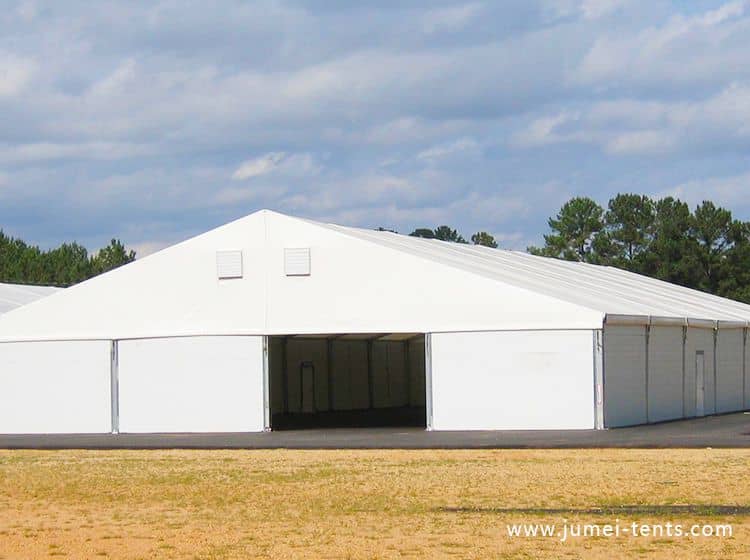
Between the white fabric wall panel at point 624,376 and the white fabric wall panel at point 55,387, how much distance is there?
A: 1306 cm

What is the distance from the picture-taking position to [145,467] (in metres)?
26.3

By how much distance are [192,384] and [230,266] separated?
11.7ft

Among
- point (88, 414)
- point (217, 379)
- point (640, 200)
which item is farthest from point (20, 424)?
point (640, 200)

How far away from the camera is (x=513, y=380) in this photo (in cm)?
3516

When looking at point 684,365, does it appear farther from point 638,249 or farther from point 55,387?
point 638,249

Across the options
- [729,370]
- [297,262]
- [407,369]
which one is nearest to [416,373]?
[407,369]

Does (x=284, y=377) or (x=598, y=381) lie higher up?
(x=598, y=381)

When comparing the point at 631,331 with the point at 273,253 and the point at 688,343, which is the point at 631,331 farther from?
the point at 273,253

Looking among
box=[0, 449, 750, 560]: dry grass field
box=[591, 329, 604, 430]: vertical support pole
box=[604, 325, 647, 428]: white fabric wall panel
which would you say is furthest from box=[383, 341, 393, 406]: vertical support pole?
box=[0, 449, 750, 560]: dry grass field

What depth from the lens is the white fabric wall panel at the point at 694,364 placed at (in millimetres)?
41000

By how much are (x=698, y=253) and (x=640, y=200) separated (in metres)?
10.2

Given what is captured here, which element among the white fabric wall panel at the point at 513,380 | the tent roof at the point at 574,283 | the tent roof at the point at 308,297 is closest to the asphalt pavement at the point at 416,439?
the white fabric wall panel at the point at 513,380

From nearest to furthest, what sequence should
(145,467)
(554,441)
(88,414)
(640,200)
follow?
(145,467) → (554,441) → (88,414) → (640,200)

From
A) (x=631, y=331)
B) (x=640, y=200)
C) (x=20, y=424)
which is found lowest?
(x=20, y=424)
